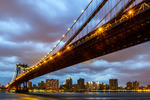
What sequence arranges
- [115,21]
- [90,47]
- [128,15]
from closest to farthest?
1. [128,15]
2. [115,21]
3. [90,47]

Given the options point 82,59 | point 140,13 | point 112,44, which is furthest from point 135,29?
point 82,59

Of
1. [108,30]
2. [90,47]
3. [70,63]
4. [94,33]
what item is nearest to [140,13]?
[108,30]

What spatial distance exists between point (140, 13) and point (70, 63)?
91.5ft

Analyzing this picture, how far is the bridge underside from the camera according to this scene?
23.3 meters

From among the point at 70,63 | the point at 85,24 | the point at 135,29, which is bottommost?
the point at 70,63

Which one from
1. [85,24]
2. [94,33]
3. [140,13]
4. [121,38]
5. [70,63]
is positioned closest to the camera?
[140,13]

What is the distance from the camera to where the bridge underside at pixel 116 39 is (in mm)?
23312

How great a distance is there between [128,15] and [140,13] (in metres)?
2.05

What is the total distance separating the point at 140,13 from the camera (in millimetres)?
21625

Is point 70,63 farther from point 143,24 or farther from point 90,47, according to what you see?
point 143,24

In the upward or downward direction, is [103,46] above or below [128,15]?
below

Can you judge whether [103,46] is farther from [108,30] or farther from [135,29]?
[135,29]

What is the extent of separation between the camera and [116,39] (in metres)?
28.8

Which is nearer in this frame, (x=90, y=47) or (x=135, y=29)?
(x=135, y=29)
